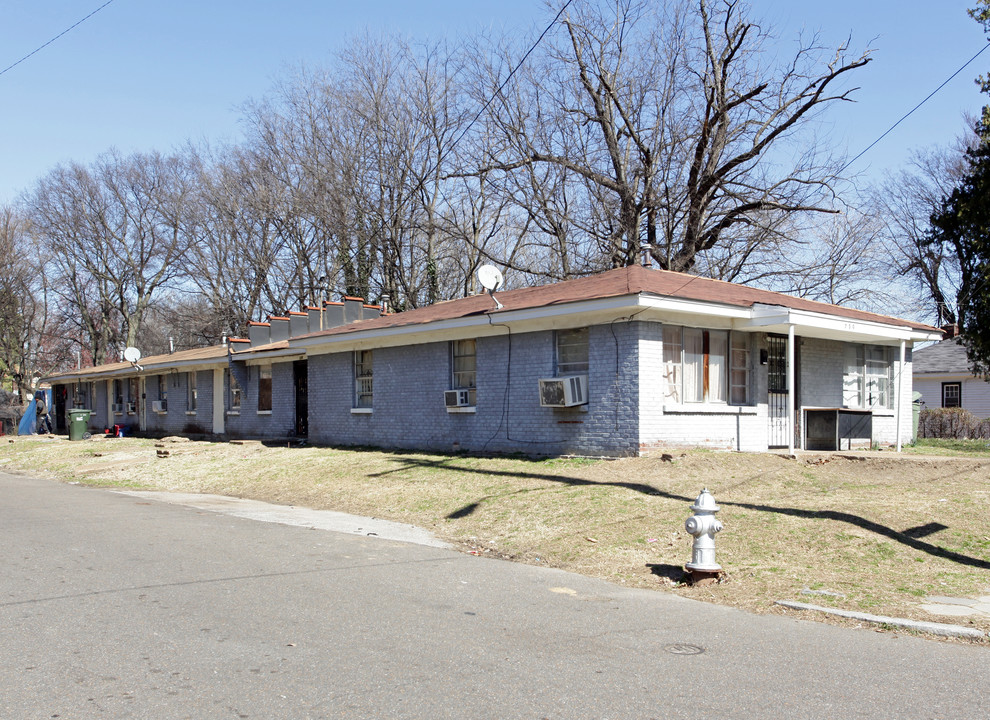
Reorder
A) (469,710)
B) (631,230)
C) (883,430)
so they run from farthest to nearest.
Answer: (631,230) < (883,430) < (469,710)

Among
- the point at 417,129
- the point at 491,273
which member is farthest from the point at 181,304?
the point at 491,273

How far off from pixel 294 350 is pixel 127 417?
15.3 meters

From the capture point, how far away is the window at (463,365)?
1844 cm

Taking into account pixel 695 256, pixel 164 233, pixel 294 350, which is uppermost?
pixel 164 233

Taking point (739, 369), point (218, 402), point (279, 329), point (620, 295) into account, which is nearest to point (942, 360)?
point (739, 369)

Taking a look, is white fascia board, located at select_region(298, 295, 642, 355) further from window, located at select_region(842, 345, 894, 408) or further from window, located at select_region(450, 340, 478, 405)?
window, located at select_region(842, 345, 894, 408)

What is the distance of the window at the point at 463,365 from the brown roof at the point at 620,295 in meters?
0.68

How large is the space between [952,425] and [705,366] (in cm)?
1927

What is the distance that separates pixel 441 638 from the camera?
6.36m

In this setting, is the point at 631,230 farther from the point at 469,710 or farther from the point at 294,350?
the point at 469,710

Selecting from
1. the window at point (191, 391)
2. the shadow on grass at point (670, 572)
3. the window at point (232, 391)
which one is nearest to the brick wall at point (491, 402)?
the window at point (232, 391)

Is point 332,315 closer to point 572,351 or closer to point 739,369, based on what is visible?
point 572,351

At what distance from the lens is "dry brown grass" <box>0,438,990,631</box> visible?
8562mm

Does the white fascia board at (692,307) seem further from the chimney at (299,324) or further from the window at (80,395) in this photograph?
the window at (80,395)
